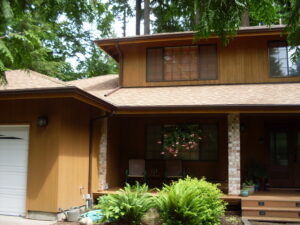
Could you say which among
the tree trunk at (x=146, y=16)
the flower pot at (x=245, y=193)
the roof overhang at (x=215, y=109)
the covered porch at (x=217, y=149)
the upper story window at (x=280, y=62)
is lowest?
the flower pot at (x=245, y=193)

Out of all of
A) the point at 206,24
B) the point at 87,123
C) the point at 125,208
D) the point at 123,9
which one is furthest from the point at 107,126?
the point at 123,9

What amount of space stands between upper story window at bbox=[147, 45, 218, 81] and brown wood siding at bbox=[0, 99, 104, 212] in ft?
12.8

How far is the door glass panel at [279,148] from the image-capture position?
10250 millimetres

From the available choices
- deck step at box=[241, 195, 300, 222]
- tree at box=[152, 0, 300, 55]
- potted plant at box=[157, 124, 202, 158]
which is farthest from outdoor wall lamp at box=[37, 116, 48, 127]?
deck step at box=[241, 195, 300, 222]

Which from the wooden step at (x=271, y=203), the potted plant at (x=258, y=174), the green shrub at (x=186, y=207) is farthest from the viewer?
the potted plant at (x=258, y=174)

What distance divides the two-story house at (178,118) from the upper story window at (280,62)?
0.03 meters

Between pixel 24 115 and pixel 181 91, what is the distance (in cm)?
454

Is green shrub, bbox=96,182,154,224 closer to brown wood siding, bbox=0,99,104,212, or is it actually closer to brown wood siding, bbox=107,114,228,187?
brown wood siding, bbox=0,99,104,212

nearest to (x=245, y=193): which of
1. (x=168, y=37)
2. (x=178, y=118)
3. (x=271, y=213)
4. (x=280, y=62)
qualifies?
(x=271, y=213)

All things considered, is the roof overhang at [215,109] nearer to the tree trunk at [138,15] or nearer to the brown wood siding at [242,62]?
the brown wood siding at [242,62]

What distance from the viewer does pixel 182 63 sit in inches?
439

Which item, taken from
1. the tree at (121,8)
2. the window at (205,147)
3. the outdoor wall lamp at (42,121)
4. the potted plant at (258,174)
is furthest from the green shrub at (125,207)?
the tree at (121,8)

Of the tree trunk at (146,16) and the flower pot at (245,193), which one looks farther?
the tree trunk at (146,16)

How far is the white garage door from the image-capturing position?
774cm
